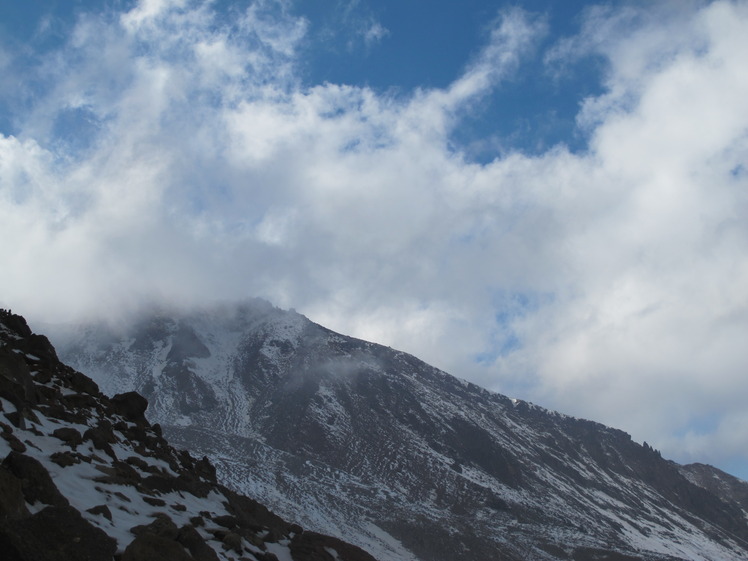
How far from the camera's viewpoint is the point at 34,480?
54.4 feet

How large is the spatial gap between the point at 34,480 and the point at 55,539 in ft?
7.55

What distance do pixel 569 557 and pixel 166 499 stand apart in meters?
150

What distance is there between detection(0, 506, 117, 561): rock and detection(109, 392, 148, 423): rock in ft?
65.6

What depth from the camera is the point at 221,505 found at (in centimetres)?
2917

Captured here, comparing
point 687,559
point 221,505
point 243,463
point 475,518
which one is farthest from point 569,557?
point 221,505

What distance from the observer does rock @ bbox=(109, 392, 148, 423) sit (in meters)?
35.7

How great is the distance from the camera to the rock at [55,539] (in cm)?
1355

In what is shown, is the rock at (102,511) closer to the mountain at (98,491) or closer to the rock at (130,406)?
the mountain at (98,491)

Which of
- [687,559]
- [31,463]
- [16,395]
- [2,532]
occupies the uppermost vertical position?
[687,559]

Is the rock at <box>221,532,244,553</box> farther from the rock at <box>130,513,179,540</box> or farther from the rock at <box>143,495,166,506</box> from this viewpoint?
the rock at <box>130,513,179,540</box>

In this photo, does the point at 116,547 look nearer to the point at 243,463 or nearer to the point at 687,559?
the point at 243,463

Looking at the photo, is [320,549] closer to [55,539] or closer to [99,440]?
[99,440]

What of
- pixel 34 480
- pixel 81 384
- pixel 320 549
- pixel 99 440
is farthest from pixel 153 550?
pixel 81 384

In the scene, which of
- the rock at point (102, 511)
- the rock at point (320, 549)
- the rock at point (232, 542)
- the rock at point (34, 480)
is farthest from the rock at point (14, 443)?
the rock at point (320, 549)
